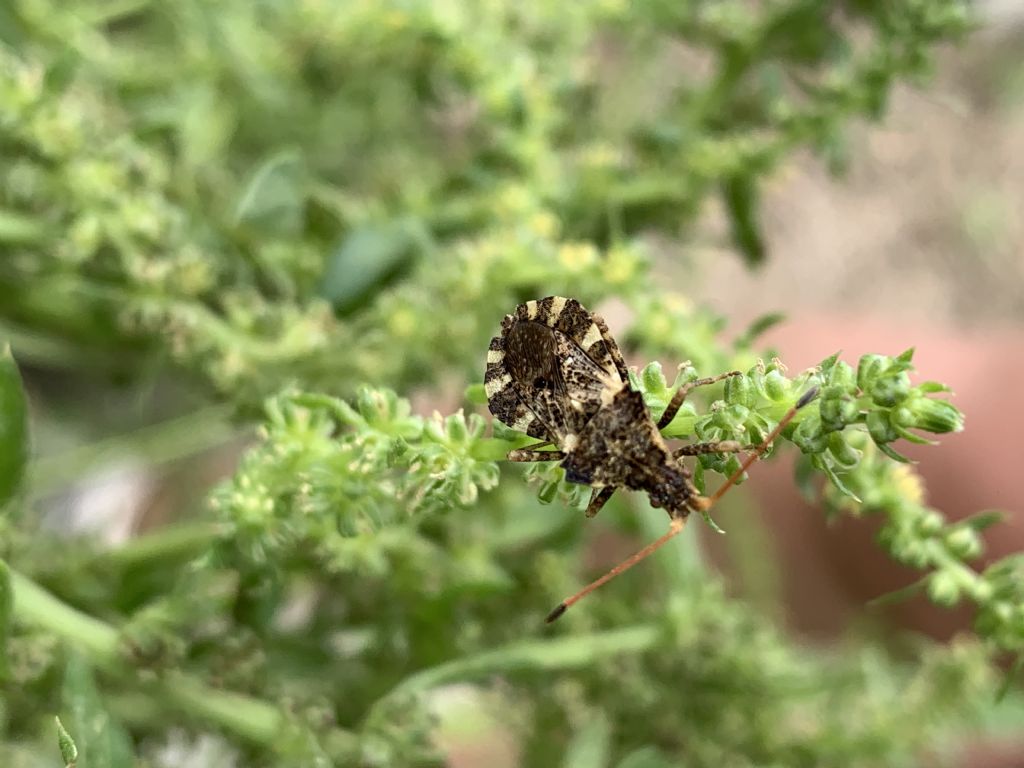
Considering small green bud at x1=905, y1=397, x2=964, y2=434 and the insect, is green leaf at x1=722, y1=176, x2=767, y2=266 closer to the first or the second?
the insect

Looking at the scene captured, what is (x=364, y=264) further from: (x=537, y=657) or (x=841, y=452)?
(x=841, y=452)

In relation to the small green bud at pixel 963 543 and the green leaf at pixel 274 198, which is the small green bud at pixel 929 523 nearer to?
the small green bud at pixel 963 543

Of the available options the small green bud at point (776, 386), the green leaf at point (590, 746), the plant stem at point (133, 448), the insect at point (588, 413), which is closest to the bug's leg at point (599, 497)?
the insect at point (588, 413)

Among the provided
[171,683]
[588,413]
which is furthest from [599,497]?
[171,683]

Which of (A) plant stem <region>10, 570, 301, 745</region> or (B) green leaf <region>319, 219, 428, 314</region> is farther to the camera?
(B) green leaf <region>319, 219, 428, 314</region>

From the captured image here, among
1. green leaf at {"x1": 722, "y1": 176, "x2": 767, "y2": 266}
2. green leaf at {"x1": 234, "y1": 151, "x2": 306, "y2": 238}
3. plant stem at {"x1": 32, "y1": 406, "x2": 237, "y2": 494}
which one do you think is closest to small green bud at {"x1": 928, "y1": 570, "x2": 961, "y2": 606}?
green leaf at {"x1": 722, "y1": 176, "x2": 767, "y2": 266}

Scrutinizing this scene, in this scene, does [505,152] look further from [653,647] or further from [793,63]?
[653,647]

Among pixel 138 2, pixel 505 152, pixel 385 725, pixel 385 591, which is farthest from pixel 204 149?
pixel 385 725

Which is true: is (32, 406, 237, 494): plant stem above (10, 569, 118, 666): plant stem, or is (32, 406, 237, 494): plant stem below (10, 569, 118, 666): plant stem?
above
